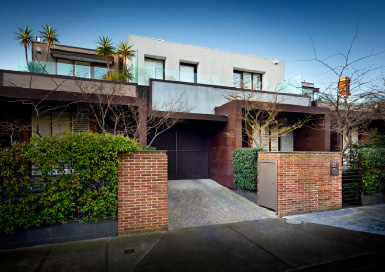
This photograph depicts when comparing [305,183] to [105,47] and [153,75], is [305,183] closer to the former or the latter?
[153,75]

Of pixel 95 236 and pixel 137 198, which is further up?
pixel 137 198

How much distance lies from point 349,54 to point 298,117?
182 inches

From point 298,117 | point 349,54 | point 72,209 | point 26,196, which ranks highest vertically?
point 349,54

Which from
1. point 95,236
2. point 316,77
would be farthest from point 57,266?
point 316,77

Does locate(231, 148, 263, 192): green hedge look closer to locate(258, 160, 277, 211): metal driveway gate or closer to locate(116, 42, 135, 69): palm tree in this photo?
locate(258, 160, 277, 211): metal driveway gate

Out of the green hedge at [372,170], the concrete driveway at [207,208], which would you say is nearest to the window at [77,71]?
the concrete driveway at [207,208]

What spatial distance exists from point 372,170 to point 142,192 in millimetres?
7926

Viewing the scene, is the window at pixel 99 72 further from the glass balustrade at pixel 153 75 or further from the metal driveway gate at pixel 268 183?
the metal driveway gate at pixel 268 183

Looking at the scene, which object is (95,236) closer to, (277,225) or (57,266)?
(57,266)

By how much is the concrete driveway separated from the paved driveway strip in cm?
110

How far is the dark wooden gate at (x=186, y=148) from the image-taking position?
10281 millimetres

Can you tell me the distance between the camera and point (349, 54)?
7.11 metres

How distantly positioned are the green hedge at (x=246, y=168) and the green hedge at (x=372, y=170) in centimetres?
377

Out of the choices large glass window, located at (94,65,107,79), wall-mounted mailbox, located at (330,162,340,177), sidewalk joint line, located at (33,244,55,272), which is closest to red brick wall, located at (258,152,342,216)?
wall-mounted mailbox, located at (330,162,340,177)
